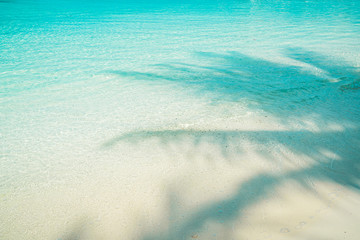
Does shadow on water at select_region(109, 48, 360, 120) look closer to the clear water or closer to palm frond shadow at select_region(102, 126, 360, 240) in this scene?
the clear water

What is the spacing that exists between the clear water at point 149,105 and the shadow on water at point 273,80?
0.02 meters

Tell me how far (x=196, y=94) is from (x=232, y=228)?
9.31 ft

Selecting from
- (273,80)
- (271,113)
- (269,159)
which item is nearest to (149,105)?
(271,113)

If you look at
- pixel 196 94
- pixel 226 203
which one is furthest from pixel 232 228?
pixel 196 94

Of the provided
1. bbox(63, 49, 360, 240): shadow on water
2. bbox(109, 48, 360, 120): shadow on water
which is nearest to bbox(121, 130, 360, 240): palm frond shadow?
bbox(63, 49, 360, 240): shadow on water

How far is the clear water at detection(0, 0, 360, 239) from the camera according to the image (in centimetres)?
247

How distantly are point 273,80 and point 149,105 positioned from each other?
8.80 ft

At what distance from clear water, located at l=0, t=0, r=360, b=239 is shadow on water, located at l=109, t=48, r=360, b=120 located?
22 millimetres

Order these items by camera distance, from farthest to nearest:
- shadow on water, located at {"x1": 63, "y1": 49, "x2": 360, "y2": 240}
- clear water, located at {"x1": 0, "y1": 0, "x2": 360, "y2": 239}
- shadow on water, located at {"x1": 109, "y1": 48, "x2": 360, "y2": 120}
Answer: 1. shadow on water, located at {"x1": 109, "y1": 48, "x2": 360, "y2": 120}
2. clear water, located at {"x1": 0, "y1": 0, "x2": 360, "y2": 239}
3. shadow on water, located at {"x1": 63, "y1": 49, "x2": 360, "y2": 240}

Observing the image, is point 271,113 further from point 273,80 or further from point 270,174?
point 273,80

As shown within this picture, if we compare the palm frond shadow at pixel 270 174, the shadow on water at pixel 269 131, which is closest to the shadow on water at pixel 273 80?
the shadow on water at pixel 269 131

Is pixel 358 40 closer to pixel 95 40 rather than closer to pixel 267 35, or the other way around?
pixel 267 35

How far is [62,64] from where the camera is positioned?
6.03 metres

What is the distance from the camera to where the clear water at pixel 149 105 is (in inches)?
97.1
